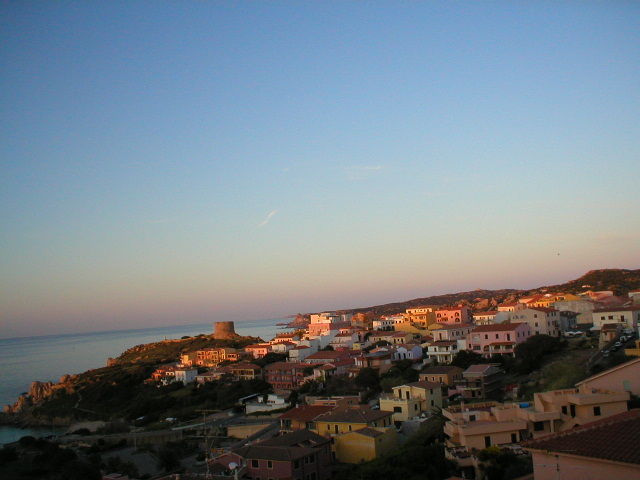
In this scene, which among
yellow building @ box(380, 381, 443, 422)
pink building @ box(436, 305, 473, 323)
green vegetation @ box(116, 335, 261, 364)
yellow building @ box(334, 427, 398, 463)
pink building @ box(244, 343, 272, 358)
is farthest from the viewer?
green vegetation @ box(116, 335, 261, 364)

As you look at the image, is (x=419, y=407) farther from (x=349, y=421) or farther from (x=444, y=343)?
(x=444, y=343)

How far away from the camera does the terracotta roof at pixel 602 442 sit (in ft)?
22.9

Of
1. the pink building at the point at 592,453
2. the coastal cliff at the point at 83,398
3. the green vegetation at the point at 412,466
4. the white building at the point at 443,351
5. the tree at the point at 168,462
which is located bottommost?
the coastal cliff at the point at 83,398

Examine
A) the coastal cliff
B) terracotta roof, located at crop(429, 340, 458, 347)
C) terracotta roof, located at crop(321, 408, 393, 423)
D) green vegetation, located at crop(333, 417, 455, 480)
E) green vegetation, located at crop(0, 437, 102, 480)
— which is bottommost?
the coastal cliff

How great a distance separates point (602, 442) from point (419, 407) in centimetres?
1637

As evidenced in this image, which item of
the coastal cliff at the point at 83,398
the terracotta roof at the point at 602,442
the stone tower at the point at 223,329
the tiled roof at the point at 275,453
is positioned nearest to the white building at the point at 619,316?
the tiled roof at the point at 275,453

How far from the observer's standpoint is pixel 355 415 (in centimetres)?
2122

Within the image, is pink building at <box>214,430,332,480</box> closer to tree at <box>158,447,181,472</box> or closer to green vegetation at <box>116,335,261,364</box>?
tree at <box>158,447,181,472</box>

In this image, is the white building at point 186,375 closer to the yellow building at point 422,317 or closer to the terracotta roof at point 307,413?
the yellow building at point 422,317

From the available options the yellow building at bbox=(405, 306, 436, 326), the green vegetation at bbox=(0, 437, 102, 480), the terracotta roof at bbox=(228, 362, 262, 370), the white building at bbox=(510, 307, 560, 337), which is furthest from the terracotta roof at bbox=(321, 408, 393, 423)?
the yellow building at bbox=(405, 306, 436, 326)

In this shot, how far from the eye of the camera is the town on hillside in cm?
1277

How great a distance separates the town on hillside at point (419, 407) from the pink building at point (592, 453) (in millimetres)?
23

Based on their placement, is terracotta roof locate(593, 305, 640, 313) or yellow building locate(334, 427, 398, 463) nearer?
yellow building locate(334, 427, 398, 463)

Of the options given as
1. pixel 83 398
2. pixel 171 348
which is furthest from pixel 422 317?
pixel 171 348
